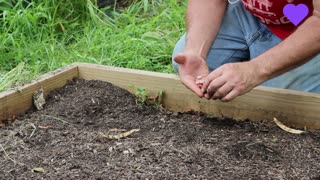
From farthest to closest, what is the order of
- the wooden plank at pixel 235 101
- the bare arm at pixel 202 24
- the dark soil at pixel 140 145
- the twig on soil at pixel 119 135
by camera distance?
the bare arm at pixel 202 24, the wooden plank at pixel 235 101, the twig on soil at pixel 119 135, the dark soil at pixel 140 145

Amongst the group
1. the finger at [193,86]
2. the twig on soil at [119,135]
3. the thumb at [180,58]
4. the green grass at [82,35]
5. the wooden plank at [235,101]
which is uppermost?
the thumb at [180,58]

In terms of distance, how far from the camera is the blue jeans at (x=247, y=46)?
8.90 feet

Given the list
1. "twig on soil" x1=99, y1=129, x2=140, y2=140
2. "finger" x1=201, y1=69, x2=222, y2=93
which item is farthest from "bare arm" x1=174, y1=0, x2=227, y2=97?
"twig on soil" x1=99, y1=129, x2=140, y2=140

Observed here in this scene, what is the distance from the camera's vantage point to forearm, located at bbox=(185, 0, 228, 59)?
272 centimetres

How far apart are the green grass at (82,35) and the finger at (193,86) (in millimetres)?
756

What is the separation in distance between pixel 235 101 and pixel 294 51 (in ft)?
1.38

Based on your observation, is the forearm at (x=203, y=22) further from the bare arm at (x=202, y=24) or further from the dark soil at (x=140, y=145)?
the dark soil at (x=140, y=145)

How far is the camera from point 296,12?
8.31 feet

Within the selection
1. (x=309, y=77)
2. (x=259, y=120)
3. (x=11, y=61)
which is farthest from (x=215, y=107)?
(x=11, y=61)

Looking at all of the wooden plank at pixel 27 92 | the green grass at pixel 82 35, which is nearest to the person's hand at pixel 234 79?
the wooden plank at pixel 27 92

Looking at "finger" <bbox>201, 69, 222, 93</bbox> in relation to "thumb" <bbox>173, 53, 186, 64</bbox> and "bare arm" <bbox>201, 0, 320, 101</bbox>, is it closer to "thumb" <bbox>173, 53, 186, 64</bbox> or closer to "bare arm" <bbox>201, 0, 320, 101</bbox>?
"bare arm" <bbox>201, 0, 320, 101</bbox>

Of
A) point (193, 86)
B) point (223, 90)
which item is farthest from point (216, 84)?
point (193, 86)

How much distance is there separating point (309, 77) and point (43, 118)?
1.07 m

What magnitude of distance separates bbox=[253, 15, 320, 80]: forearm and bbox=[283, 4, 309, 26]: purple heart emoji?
0.26 meters
